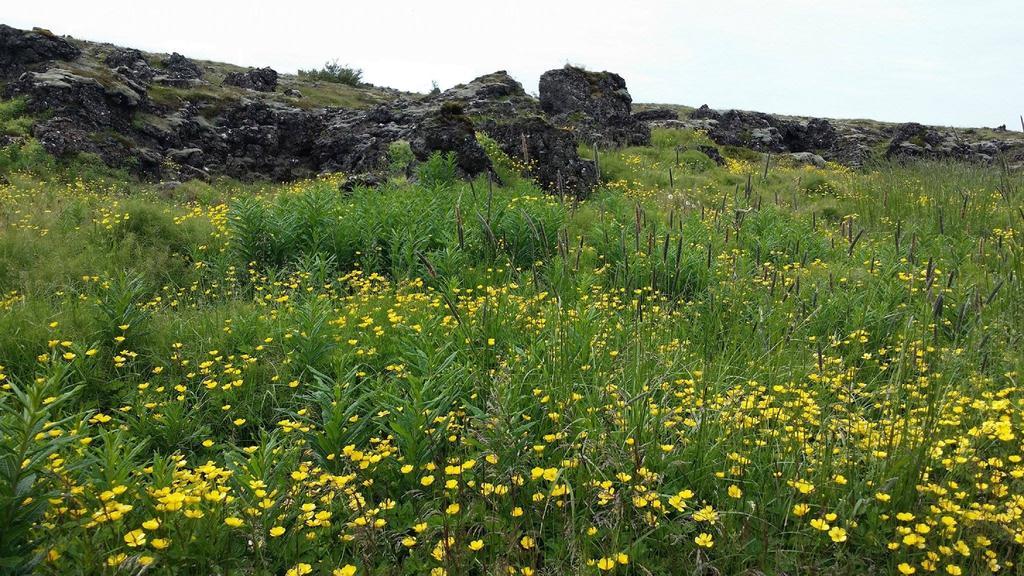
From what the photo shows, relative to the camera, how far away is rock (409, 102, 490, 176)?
12570mm

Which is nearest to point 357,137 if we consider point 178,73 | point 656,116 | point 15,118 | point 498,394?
point 15,118

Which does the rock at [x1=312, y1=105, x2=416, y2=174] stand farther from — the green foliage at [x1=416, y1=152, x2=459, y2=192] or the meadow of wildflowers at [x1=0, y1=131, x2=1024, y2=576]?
the meadow of wildflowers at [x1=0, y1=131, x2=1024, y2=576]

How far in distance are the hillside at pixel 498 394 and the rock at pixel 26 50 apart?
16313 mm

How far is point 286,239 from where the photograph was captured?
26.4 feet

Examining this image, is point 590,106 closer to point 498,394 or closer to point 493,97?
point 493,97

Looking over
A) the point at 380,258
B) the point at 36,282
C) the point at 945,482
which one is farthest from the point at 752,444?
the point at 36,282

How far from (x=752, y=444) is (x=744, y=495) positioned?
0.47m

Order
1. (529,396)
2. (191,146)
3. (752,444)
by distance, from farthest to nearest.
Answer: (191,146)
(529,396)
(752,444)

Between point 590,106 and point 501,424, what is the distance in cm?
2287

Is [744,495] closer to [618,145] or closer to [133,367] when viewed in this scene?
[133,367]

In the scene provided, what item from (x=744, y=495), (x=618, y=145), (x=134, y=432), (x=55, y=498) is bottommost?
(x=134, y=432)

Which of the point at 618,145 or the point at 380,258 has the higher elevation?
the point at 618,145

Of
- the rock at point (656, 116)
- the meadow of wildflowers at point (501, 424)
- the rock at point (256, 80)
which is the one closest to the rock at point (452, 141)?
the meadow of wildflowers at point (501, 424)

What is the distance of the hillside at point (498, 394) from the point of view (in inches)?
95.0
